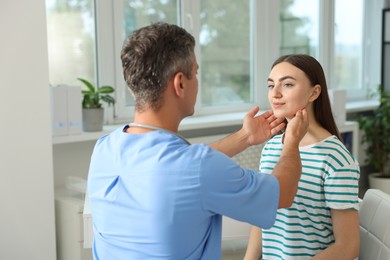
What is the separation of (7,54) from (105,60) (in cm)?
100

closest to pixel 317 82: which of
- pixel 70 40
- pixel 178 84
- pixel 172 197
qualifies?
pixel 178 84

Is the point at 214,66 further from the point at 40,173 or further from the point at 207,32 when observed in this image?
the point at 40,173

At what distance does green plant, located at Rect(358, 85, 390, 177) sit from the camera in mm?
4652

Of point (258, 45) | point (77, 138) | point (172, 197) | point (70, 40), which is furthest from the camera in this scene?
point (258, 45)

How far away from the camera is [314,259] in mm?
1465

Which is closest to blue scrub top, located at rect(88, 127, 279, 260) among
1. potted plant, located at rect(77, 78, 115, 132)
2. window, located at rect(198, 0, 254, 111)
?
potted plant, located at rect(77, 78, 115, 132)

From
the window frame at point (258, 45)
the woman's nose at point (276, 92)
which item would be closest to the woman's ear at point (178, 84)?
the woman's nose at point (276, 92)

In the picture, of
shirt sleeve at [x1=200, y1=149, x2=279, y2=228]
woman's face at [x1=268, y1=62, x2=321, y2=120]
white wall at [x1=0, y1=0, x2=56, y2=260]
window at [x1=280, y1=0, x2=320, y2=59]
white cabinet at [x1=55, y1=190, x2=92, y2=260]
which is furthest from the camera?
window at [x1=280, y1=0, x2=320, y2=59]

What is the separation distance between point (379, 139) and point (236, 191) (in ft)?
12.3

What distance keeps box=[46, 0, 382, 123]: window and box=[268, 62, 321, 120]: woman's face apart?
193cm

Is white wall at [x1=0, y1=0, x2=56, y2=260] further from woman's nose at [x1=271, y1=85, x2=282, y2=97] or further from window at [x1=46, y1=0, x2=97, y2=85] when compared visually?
Answer: woman's nose at [x1=271, y1=85, x2=282, y2=97]

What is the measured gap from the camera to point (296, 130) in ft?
4.63

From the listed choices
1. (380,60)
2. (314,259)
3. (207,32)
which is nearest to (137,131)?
(314,259)

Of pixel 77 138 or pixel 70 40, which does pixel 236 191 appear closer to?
pixel 77 138
